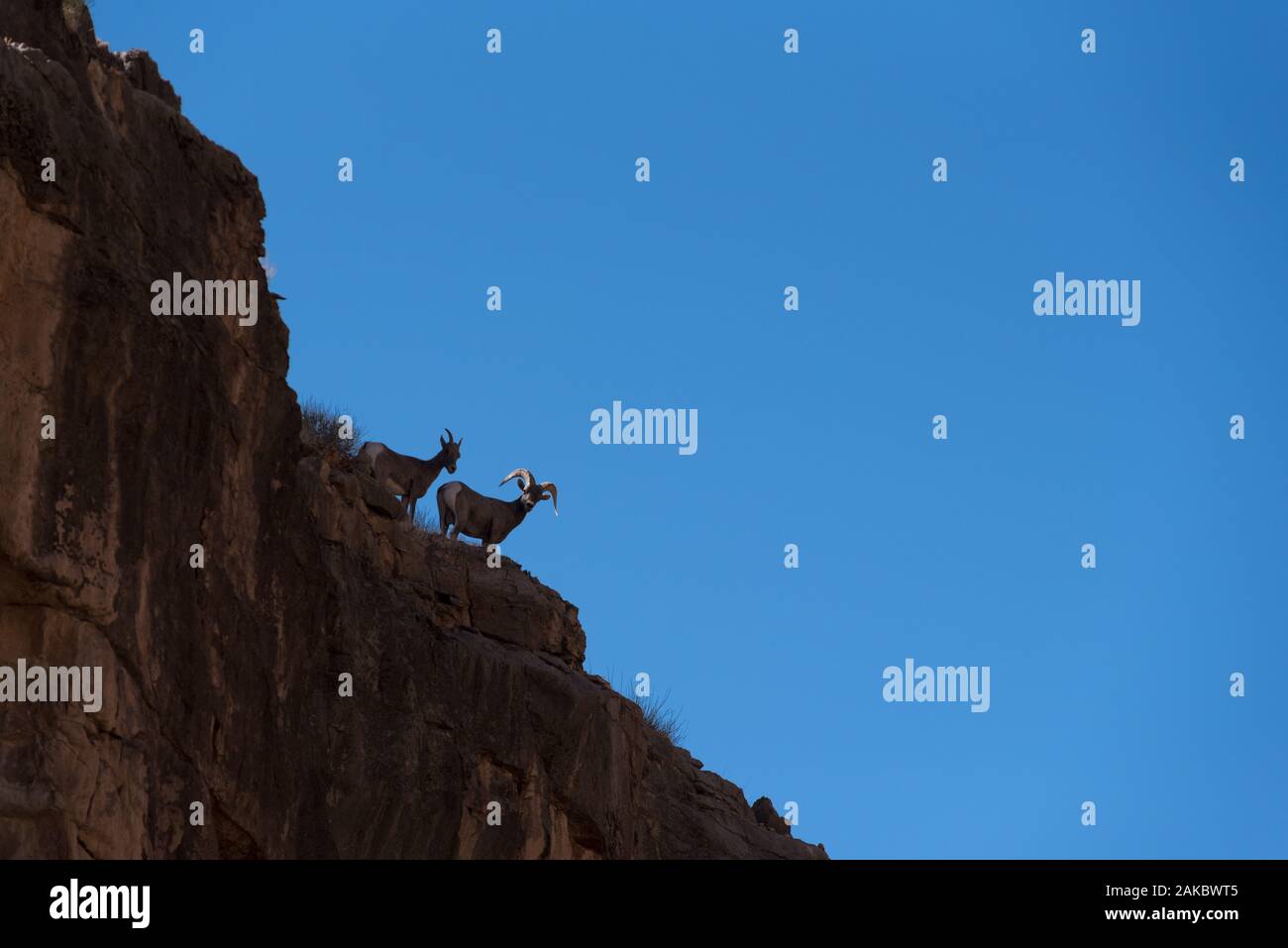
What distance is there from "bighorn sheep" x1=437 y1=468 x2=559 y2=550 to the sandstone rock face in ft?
6.12

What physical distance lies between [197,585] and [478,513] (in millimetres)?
9879

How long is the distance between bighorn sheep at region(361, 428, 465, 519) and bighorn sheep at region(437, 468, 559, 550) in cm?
34

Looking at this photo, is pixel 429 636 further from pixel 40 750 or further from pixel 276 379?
pixel 40 750

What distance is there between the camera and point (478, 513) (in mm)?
27172

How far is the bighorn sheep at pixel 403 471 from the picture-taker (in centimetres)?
2547

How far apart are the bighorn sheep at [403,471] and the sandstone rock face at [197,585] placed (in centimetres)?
141

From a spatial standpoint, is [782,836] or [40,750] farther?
[782,836]

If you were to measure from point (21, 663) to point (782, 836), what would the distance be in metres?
17.5

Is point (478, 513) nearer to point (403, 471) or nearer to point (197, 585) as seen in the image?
point (403, 471)

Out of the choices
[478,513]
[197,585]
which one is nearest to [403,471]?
[478,513]

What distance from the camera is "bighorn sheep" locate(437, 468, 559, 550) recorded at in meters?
26.8

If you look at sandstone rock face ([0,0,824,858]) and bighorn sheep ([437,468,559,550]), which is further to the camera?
bighorn sheep ([437,468,559,550])

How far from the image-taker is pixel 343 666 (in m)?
20.9
